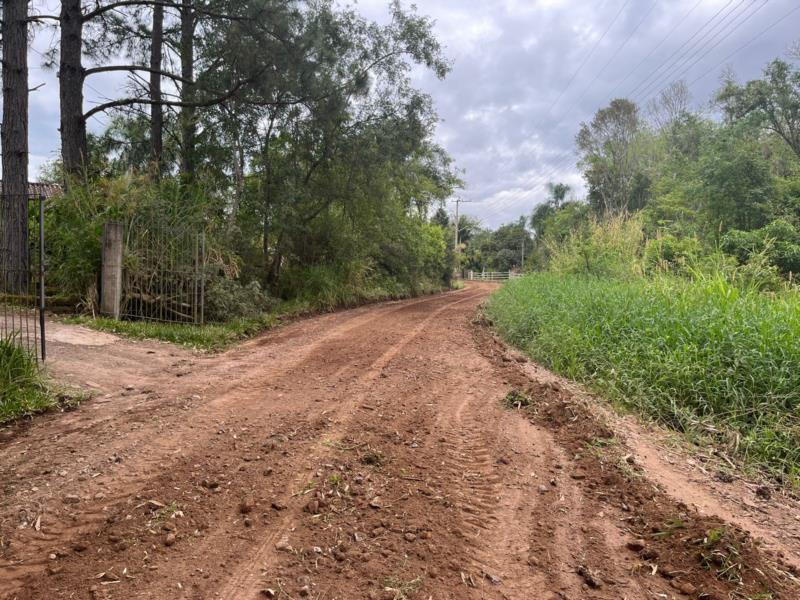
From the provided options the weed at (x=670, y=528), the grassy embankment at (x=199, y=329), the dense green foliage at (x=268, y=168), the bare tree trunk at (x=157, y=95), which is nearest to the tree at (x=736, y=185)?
the dense green foliage at (x=268, y=168)

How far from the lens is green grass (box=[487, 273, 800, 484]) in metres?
3.54

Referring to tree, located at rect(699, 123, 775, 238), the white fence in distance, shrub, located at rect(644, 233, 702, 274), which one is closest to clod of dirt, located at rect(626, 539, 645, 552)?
shrub, located at rect(644, 233, 702, 274)

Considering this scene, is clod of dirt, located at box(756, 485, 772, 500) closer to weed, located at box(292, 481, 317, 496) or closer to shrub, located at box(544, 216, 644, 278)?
weed, located at box(292, 481, 317, 496)

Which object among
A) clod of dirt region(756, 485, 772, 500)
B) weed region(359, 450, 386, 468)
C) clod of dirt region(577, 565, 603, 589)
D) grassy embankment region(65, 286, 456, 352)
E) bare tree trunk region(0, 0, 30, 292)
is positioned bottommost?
clod of dirt region(756, 485, 772, 500)

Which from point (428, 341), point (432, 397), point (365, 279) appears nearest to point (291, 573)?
point (432, 397)

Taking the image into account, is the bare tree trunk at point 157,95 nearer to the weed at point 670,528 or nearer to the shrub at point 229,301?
the shrub at point 229,301

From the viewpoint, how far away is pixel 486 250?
66.4 meters

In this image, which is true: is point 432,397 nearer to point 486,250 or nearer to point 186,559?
point 186,559

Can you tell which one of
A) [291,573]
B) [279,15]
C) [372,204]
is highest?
[279,15]

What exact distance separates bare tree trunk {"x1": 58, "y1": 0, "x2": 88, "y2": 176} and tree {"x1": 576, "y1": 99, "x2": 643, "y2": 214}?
35.8 m

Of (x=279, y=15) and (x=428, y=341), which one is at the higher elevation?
(x=279, y=15)

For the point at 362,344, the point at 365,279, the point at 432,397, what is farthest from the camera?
the point at 365,279

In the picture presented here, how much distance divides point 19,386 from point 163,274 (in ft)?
15.9

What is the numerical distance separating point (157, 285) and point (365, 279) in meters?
9.83
